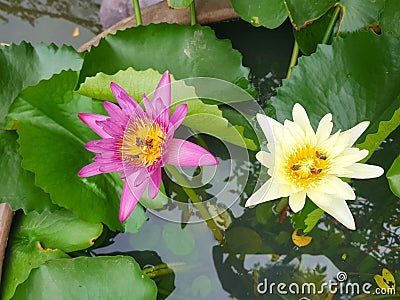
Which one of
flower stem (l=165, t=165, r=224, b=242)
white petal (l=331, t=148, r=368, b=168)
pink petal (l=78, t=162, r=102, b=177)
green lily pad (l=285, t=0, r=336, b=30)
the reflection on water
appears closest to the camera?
white petal (l=331, t=148, r=368, b=168)

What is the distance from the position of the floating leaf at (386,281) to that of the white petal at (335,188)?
1.34 feet

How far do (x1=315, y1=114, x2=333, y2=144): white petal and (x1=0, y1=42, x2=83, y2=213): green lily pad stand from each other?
525 millimetres

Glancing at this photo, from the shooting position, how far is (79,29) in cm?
147

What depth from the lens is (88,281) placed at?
919mm

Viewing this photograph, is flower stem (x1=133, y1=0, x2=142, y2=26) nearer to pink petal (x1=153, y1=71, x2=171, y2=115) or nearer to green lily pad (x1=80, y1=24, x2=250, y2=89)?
green lily pad (x1=80, y1=24, x2=250, y2=89)

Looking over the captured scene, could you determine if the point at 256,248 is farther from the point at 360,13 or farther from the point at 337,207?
the point at 360,13

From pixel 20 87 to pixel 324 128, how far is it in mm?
609

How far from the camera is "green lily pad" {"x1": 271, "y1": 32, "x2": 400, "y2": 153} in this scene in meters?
0.90

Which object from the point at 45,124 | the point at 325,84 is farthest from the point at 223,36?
the point at 45,124

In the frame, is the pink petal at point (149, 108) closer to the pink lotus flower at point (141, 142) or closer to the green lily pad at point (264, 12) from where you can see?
the pink lotus flower at point (141, 142)

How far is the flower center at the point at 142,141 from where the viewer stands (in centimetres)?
76

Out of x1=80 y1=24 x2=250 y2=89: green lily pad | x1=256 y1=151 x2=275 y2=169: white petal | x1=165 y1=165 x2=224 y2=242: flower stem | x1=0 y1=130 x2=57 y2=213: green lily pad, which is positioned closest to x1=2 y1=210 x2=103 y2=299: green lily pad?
x1=0 y1=130 x2=57 y2=213: green lily pad

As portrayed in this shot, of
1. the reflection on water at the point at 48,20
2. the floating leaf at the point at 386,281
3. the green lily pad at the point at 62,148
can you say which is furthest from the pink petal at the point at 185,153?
the reflection on water at the point at 48,20

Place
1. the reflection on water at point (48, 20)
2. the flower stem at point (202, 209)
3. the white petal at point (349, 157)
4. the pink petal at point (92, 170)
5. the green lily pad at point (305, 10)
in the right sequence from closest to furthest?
the white petal at point (349, 157) < the pink petal at point (92, 170) < the green lily pad at point (305, 10) < the flower stem at point (202, 209) < the reflection on water at point (48, 20)
